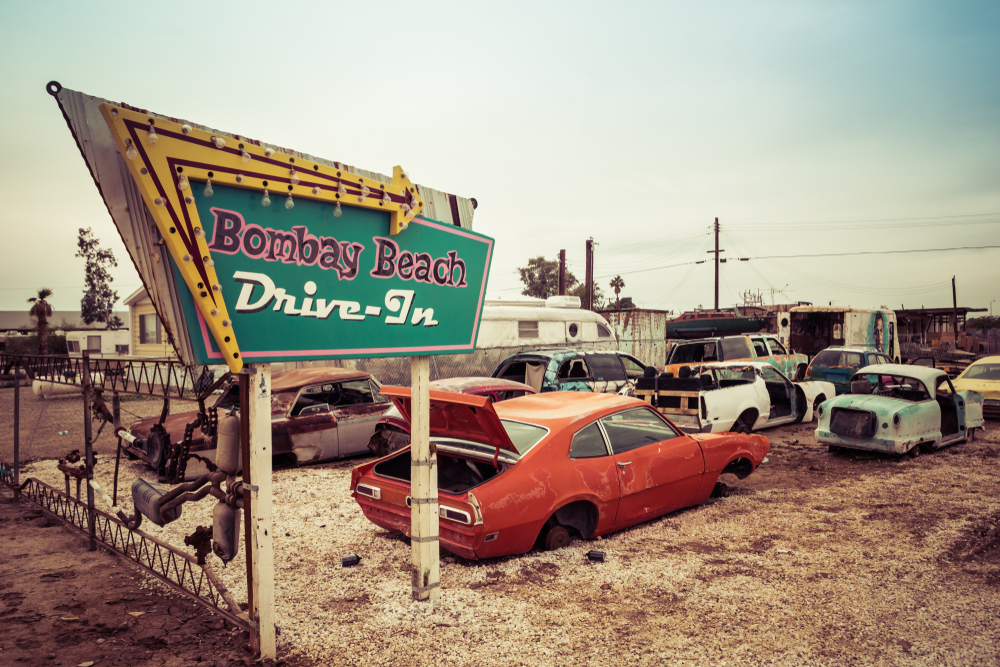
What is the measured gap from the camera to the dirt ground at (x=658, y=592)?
3.80 meters

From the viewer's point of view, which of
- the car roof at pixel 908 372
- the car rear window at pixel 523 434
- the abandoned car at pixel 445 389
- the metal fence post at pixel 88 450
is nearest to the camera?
the car rear window at pixel 523 434

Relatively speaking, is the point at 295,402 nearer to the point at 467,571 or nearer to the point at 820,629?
the point at 467,571

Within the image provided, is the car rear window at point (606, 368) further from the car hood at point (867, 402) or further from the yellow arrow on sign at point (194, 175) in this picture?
the yellow arrow on sign at point (194, 175)

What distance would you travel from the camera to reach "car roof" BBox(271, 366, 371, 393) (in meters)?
9.32

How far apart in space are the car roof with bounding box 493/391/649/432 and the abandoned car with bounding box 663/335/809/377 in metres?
8.39

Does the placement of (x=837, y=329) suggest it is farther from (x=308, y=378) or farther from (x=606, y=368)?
(x=308, y=378)

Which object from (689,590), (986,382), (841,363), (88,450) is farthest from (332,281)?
(841,363)

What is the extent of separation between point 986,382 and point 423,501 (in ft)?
46.7

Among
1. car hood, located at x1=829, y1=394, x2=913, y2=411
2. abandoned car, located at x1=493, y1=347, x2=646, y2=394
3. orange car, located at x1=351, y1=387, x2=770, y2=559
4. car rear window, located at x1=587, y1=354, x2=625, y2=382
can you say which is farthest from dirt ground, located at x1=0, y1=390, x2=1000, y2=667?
car rear window, located at x1=587, y1=354, x2=625, y2=382

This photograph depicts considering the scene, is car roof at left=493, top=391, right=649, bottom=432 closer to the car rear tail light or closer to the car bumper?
the car rear tail light

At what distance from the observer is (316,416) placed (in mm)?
9328

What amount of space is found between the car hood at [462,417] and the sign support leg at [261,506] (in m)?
1.36

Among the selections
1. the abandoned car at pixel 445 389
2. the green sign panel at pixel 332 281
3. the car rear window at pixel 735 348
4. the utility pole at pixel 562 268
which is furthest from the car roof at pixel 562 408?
the utility pole at pixel 562 268

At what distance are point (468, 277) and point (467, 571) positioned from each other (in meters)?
2.54
